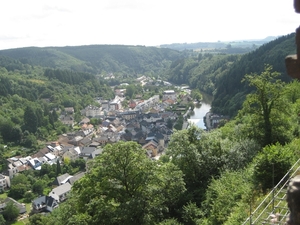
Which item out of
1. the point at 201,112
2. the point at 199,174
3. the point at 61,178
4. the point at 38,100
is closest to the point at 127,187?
the point at 199,174

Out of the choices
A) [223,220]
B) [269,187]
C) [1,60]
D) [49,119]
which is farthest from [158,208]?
[1,60]

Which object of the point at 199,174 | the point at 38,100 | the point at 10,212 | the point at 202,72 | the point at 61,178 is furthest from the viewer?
the point at 202,72

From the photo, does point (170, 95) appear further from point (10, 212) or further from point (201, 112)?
point (10, 212)

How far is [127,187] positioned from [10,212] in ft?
90.7

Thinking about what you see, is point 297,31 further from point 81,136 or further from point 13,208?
point 81,136

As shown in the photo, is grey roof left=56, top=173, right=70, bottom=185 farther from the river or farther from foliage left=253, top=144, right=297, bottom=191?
foliage left=253, top=144, right=297, bottom=191

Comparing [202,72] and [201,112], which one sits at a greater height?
[202,72]

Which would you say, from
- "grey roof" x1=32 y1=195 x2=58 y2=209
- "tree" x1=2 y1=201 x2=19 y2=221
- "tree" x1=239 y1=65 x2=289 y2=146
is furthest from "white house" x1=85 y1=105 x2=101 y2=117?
"tree" x1=239 y1=65 x2=289 y2=146

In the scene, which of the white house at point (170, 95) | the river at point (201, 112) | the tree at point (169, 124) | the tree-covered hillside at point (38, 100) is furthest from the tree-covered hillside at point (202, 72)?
the tree-covered hillside at point (38, 100)

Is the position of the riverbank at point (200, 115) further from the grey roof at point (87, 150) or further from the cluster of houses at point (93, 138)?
the grey roof at point (87, 150)

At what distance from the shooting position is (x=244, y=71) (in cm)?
8256

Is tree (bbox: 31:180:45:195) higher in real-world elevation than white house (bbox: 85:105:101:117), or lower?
lower

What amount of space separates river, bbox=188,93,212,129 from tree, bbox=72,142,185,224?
52876 mm

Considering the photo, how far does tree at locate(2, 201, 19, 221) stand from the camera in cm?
3572
